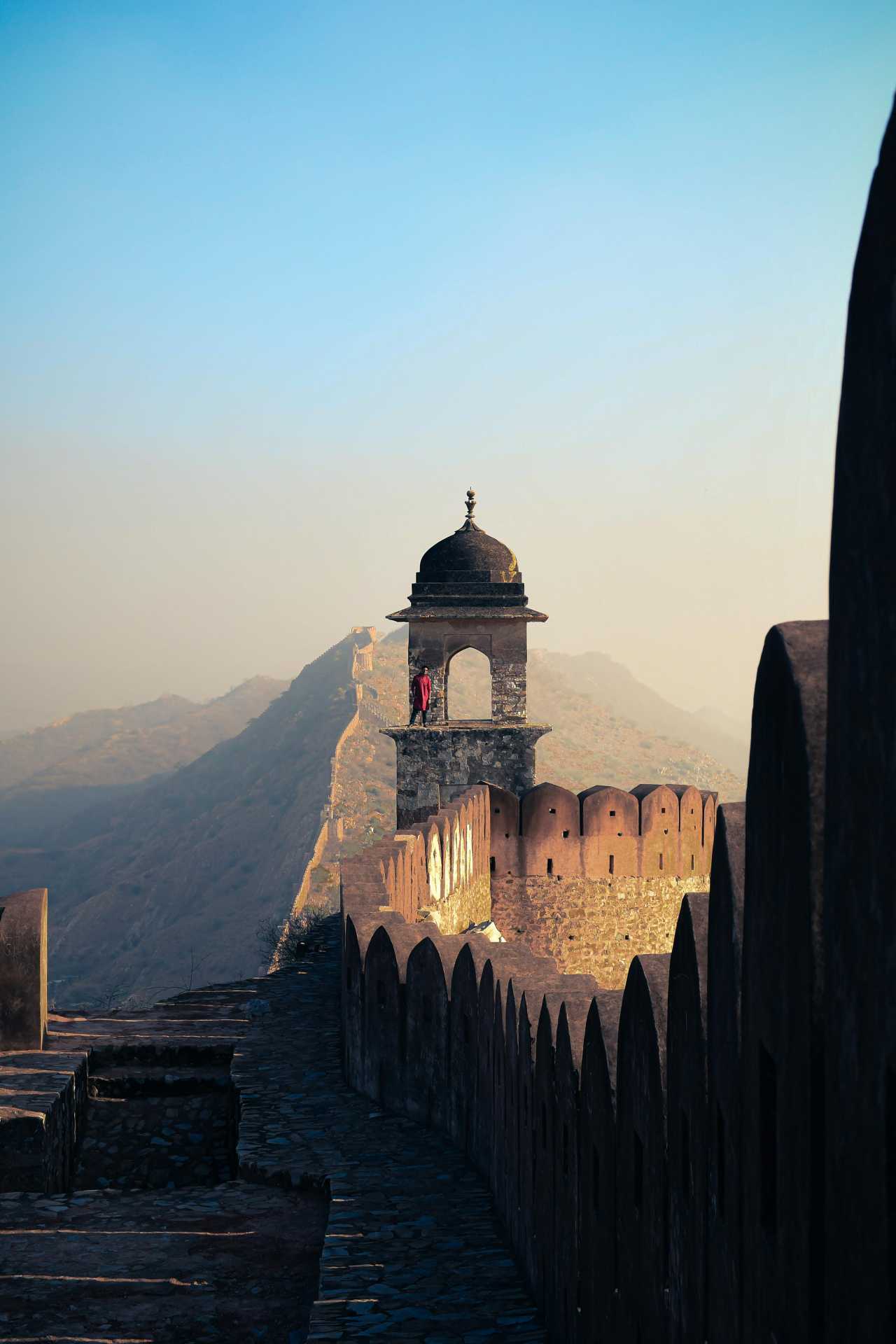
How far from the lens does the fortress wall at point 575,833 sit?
16.6m

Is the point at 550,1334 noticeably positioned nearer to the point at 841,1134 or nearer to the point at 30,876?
the point at 841,1134

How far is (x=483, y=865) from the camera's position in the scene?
16.3m

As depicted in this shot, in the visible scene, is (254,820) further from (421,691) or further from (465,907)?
(465,907)

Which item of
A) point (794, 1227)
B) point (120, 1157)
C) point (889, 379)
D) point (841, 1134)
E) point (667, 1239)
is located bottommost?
point (120, 1157)

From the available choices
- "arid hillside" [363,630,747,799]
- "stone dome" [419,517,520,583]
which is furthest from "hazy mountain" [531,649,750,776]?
"stone dome" [419,517,520,583]

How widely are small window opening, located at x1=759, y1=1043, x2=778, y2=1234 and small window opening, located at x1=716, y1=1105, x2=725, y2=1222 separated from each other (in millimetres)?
314

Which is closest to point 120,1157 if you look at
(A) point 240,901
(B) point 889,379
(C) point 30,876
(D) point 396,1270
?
(D) point 396,1270

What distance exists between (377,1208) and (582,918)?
10733mm

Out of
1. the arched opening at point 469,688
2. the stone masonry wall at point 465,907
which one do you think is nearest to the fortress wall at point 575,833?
the stone masonry wall at point 465,907

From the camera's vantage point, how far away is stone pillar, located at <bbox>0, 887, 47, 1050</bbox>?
9086 mm

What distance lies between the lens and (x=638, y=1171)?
3260 millimetres

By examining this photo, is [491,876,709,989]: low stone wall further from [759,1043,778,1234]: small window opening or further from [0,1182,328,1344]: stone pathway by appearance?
[759,1043,778,1234]: small window opening

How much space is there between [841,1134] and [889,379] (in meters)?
0.90

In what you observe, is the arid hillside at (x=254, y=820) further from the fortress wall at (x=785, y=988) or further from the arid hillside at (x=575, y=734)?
the fortress wall at (x=785, y=988)
